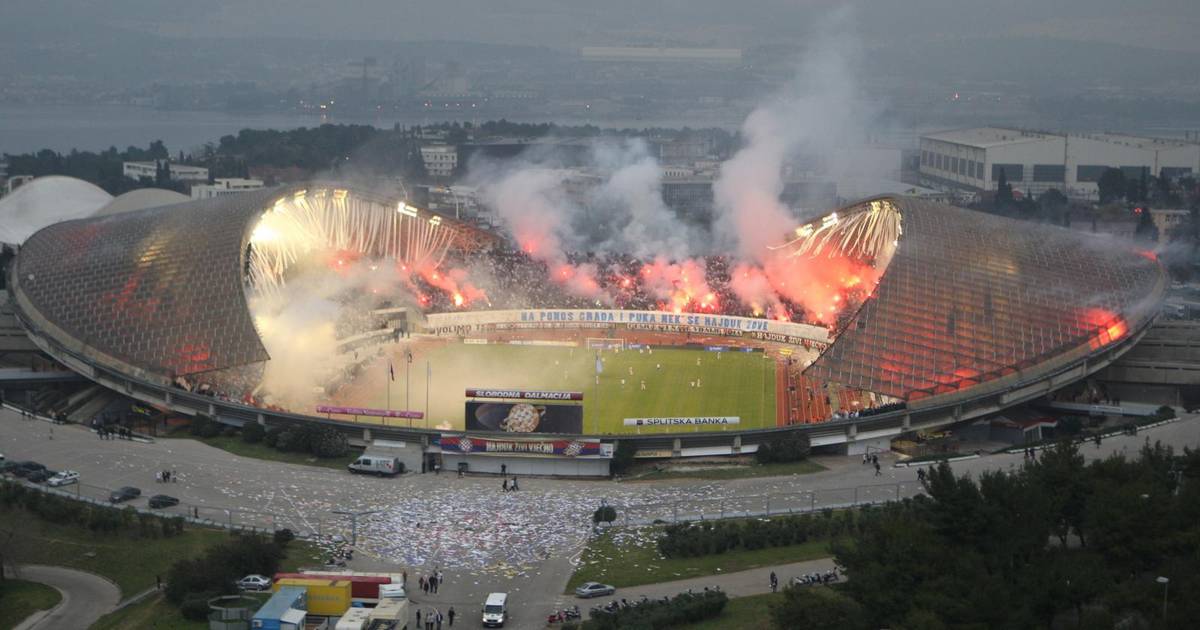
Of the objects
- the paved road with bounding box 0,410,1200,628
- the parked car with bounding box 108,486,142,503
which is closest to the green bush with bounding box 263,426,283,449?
the paved road with bounding box 0,410,1200,628

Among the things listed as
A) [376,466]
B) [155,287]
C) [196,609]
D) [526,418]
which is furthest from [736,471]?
[155,287]

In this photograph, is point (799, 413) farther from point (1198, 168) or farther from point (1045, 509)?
point (1198, 168)

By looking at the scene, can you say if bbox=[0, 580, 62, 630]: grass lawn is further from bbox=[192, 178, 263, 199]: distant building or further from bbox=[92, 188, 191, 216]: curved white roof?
bbox=[192, 178, 263, 199]: distant building

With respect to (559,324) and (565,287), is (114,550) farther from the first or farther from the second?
(565,287)

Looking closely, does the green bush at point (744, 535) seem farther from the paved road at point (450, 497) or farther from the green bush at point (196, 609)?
the green bush at point (196, 609)

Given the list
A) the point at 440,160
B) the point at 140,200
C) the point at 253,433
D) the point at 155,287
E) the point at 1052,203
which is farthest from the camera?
Answer: the point at 440,160

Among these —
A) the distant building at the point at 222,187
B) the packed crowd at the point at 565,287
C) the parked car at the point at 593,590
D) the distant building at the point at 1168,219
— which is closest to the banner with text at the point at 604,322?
the packed crowd at the point at 565,287

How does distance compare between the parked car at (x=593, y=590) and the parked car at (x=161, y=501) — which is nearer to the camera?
the parked car at (x=593, y=590)
